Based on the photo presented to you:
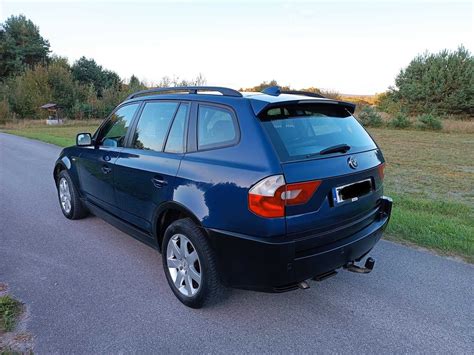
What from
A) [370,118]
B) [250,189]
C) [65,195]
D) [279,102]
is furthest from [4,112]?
[250,189]

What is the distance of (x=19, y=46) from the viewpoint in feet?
164

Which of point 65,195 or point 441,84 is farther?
point 441,84

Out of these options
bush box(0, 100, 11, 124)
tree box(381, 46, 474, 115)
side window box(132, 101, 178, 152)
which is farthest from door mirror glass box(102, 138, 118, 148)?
bush box(0, 100, 11, 124)

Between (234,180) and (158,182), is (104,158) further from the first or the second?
(234,180)

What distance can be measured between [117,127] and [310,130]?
2409 mm

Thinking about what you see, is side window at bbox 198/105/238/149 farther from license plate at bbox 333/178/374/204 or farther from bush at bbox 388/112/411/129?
bush at bbox 388/112/411/129

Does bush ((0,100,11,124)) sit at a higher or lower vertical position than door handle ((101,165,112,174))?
higher

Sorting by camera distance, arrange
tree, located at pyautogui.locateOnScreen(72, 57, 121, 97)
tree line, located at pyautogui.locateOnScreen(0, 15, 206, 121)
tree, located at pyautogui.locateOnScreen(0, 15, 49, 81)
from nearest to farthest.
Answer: tree line, located at pyautogui.locateOnScreen(0, 15, 206, 121)
tree, located at pyautogui.locateOnScreen(0, 15, 49, 81)
tree, located at pyautogui.locateOnScreen(72, 57, 121, 97)

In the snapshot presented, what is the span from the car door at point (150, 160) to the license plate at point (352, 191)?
132cm

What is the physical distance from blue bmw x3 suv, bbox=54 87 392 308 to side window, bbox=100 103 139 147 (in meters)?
0.38

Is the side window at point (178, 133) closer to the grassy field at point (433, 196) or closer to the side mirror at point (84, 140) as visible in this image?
the side mirror at point (84, 140)

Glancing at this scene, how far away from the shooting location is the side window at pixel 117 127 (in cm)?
395

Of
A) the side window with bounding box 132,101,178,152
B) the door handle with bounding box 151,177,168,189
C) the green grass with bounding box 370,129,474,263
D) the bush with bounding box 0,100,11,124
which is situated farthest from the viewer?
the bush with bounding box 0,100,11,124

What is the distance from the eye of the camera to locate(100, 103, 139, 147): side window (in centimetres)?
395
